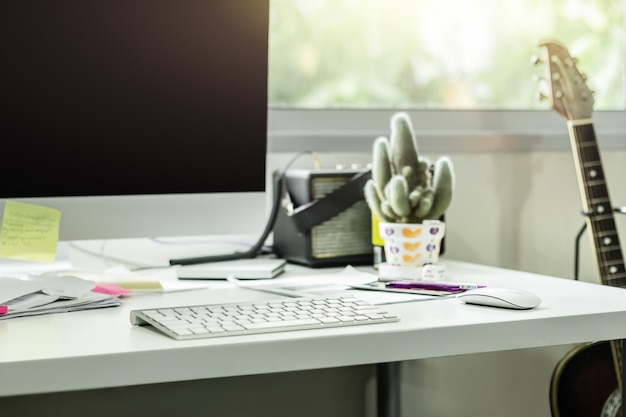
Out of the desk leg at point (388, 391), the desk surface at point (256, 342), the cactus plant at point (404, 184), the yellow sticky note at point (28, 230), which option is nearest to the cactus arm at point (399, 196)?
the cactus plant at point (404, 184)

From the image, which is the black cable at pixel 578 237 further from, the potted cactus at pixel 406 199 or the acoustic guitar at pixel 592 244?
the potted cactus at pixel 406 199

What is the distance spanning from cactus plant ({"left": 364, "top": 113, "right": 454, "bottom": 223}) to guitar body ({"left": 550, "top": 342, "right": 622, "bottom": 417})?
1.51 feet

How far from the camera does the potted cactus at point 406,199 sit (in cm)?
123

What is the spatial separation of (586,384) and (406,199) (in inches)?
23.2

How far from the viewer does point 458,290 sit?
1052 millimetres

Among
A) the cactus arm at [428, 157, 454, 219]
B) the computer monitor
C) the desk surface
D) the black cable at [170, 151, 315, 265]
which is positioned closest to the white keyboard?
the desk surface

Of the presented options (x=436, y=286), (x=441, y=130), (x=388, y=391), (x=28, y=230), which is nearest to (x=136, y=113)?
(x=28, y=230)

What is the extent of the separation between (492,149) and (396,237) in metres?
0.64

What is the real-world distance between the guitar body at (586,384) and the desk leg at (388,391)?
29 centimetres

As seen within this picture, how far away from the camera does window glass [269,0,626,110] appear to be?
1.80m

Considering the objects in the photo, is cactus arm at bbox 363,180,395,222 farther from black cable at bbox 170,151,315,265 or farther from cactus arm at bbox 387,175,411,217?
black cable at bbox 170,151,315,265

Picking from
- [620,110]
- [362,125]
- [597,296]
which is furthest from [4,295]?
[620,110]

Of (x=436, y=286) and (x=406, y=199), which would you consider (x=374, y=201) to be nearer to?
(x=406, y=199)

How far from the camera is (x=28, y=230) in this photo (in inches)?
42.2
